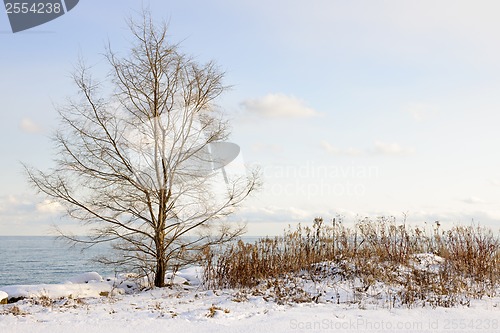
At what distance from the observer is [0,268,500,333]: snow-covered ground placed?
6.38 m

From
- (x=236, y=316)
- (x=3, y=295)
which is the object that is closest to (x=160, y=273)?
(x=3, y=295)

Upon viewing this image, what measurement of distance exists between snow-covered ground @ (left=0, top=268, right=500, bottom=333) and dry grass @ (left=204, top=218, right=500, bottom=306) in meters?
0.83

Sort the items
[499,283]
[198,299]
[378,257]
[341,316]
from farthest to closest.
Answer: [378,257]
[499,283]
[198,299]
[341,316]

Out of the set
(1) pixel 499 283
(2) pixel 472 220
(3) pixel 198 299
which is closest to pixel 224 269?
(3) pixel 198 299

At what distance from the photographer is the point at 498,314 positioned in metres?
7.40

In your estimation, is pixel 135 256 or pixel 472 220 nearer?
pixel 135 256

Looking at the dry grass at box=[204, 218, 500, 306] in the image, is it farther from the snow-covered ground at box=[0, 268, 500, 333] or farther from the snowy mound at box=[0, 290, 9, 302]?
the snowy mound at box=[0, 290, 9, 302]

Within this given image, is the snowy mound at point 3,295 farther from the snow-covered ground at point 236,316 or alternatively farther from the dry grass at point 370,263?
the dry grass at point 370,263

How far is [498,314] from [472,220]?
20.2ft

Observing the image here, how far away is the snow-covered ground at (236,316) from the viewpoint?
20.9 feet

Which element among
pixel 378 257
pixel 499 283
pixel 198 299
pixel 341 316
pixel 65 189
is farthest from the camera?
pixel 378 257

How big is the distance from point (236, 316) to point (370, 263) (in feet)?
18.1

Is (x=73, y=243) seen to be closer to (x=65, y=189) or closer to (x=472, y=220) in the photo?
(x=65, y=189)

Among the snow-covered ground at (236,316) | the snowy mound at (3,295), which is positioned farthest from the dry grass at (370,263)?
the snowy mound at (3,295)
